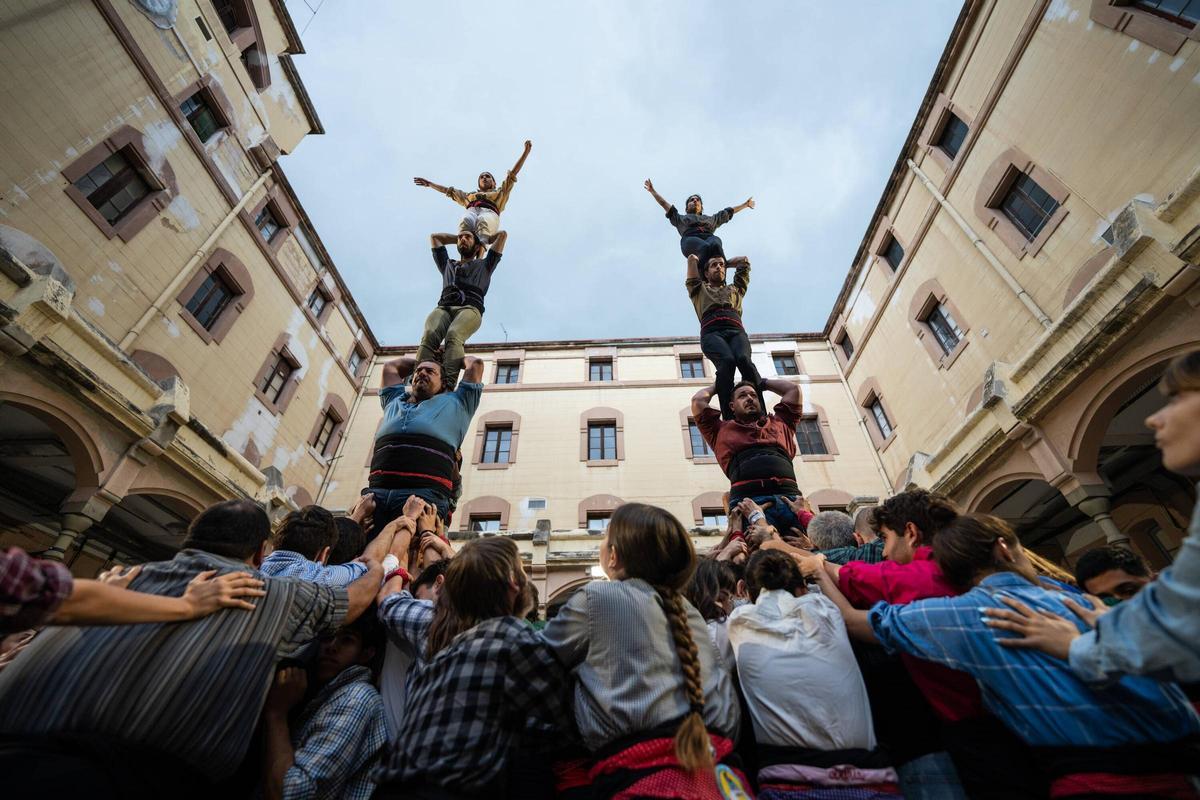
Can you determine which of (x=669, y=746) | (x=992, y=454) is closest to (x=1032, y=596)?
(x=669, y=746)

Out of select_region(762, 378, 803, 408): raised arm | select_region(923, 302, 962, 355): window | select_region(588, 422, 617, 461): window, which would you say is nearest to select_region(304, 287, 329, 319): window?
select_region(588, 422, 617, 461): window

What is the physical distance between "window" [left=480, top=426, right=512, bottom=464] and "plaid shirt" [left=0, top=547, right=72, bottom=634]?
1485 cm

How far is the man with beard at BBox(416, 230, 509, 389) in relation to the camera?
5125 mm

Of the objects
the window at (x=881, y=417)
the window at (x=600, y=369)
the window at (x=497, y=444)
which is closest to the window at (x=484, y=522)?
the window at (x=497, y=444)

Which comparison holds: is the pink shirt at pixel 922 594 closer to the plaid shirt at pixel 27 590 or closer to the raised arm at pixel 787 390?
the raised arm at pixel 787 390

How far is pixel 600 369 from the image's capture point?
1872 cm

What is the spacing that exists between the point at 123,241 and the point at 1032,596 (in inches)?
540

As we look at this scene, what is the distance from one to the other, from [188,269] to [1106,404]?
56.5ft

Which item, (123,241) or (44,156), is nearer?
(44,156)

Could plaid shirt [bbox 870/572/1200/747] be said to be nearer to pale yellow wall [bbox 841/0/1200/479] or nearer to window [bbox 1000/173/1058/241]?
pale yellow wall [bbox 841/0/1200/479]

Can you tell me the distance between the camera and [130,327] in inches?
388

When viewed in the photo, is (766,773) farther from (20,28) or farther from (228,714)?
(20,28)

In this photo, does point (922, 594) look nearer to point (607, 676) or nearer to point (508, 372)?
point (607, 676)

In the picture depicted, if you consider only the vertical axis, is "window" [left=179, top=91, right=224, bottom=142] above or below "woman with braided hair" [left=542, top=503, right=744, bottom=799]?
above
